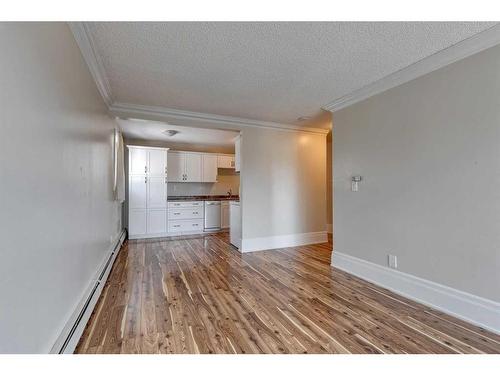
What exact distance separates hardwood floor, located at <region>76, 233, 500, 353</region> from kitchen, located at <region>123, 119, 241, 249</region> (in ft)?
5.27

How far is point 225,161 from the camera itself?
6.71m

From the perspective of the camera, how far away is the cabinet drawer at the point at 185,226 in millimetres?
5648

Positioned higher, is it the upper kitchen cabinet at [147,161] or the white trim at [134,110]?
the white trim at [134,110]

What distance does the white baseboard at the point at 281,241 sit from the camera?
427 cm

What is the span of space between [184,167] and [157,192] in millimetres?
1049

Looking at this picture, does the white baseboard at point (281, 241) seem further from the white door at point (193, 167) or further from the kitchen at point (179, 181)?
the white door at point (193, 167)

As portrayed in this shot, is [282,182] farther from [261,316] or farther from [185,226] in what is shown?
[261,316]

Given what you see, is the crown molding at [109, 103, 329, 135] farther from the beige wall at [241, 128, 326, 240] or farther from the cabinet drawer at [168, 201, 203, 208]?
the cabinet drawer at [168, 201, 203, 208]

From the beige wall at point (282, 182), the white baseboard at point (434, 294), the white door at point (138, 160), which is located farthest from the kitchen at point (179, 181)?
the white baseboard at point (434, 294)

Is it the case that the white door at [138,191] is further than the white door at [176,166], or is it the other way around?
the white door at [176,166]

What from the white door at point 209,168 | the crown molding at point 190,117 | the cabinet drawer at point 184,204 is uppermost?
the crown molding at point 190,117

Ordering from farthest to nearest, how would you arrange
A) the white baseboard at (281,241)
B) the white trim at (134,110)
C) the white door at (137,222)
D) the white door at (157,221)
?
the white door at (157,221) → the white door at (137,222) → the white baseboard at (281,241) → the white trim at (134,110)

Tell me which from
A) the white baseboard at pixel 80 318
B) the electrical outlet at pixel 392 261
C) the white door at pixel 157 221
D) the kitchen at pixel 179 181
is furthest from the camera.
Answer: the white door at pixel 157 221

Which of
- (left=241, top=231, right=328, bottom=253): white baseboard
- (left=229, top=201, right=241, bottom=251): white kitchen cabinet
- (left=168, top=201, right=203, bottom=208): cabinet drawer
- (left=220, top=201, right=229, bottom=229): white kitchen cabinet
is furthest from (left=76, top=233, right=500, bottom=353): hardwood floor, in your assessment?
(left=220, top=201, right=229, bottom=229): white kitchen cabinet
